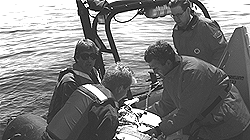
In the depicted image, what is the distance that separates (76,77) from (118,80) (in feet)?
1.89

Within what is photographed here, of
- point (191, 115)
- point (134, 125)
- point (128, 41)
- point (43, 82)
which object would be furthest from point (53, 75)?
point (191, 115)

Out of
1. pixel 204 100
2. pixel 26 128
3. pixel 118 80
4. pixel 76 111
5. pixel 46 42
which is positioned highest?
pixel 118 80

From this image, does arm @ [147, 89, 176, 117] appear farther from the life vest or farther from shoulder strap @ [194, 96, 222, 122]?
the life vest

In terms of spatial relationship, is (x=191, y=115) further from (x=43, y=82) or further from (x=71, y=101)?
(x=43, y=82)

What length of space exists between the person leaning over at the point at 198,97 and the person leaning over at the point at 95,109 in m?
0.47

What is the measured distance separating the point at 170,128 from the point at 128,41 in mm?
10257

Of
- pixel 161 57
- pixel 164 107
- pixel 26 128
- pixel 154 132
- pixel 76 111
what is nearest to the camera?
pixel 76 111

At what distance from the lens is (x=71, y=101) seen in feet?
10.2

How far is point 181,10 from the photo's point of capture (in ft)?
15.0

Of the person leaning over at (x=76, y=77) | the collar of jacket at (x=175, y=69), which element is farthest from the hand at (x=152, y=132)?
the person leaning over at (x=76, y=77)

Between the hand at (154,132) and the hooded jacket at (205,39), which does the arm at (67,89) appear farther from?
the hooded jacket at (205,39)

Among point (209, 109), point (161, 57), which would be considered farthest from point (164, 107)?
point (161, 57)

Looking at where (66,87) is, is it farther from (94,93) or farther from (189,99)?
(189,99)

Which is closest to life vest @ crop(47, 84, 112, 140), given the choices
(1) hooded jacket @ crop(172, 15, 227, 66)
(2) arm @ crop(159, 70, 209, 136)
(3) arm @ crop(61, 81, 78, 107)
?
(3) arm @ crop(61, 81, 78, 107)
